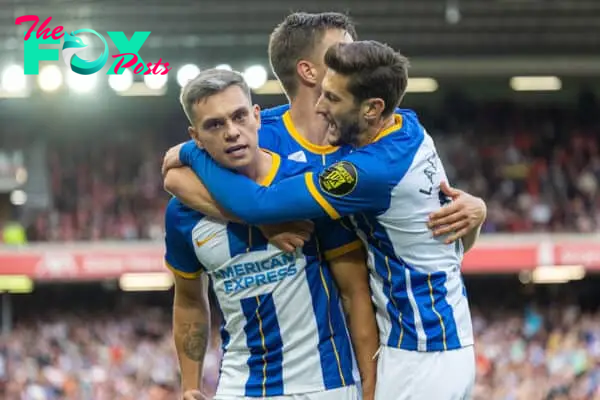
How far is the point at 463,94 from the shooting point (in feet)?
70.1

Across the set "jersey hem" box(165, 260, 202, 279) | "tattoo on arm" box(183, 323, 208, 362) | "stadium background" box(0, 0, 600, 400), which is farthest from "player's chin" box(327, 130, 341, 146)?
"stadium background" box(0, 0, 600, 400)

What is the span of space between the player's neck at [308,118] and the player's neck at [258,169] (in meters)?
0.16

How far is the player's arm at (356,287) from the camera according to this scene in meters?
3.46

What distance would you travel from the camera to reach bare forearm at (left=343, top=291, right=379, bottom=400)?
137 inches

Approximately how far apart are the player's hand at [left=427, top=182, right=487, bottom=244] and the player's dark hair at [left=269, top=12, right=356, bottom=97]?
0.61 metres

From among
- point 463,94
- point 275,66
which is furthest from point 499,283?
point 275,66

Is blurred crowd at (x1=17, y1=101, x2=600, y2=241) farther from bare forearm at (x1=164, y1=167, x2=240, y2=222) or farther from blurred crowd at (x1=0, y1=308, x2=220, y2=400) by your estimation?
bare forearm at (x1=164, y1=167, x2=240, y2=222)

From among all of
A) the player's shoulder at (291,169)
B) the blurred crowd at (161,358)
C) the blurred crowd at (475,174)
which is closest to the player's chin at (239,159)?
the player's shoulder at (291,169)

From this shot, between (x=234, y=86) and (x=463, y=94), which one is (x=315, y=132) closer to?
(x=234, y=86)

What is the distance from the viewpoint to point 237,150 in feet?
11.0

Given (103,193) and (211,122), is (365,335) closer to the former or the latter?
(211,122)

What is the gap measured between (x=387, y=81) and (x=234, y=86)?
0.45 meters

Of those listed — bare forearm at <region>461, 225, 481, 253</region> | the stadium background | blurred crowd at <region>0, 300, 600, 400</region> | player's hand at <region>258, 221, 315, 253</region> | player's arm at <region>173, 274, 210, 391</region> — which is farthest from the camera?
the stadium background

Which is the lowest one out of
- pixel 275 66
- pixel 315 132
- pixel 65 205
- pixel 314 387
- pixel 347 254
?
pixel 314 387
